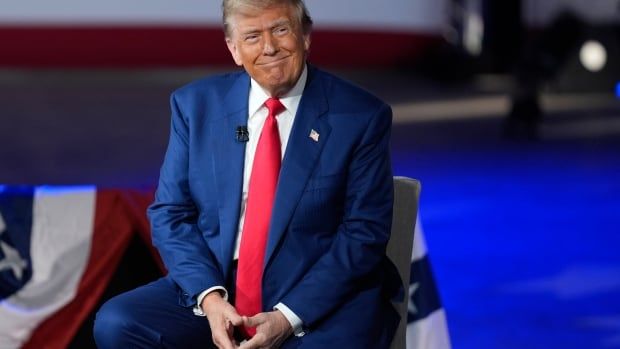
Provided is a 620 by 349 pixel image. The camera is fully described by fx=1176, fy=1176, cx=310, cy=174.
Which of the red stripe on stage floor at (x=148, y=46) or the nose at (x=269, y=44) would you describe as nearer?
the nose at (x=269, y=44)

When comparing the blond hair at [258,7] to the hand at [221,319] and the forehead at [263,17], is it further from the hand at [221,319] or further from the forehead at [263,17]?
the hand at [221,319]

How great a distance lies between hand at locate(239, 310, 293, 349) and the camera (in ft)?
5.91

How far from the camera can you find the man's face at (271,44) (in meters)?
1.87

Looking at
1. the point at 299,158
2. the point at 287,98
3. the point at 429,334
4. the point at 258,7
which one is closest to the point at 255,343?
the point at 299,158

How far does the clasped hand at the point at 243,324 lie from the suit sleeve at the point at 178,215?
7 cm

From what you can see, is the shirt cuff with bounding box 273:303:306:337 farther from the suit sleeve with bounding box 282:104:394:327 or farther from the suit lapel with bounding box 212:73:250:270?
the suit lapel with bounding box 212:73:250:270

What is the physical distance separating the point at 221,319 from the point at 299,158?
287 mm

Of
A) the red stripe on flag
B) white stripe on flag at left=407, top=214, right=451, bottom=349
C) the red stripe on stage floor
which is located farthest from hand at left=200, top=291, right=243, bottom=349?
the red stripe on stage floor

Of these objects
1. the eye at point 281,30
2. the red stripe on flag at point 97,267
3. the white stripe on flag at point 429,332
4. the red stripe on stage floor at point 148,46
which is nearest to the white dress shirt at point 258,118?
the eye at point 281,30

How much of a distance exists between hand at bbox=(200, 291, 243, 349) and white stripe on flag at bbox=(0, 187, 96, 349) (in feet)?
3.40

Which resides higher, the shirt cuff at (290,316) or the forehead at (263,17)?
the forehead at (263,17)

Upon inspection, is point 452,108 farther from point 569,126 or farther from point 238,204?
point 238,204

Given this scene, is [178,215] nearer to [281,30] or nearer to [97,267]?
[281,30]

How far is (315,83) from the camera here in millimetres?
1964
